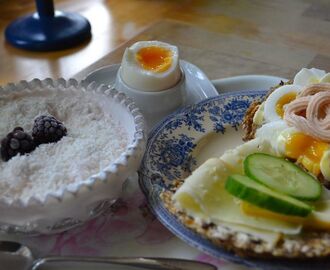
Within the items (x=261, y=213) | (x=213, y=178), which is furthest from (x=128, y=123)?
(x=261, y=213)

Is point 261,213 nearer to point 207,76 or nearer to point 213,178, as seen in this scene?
point 213,178

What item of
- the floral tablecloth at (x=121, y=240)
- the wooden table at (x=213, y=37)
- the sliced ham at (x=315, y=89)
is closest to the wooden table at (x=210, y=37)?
the wooden table at (x=213, y=37)

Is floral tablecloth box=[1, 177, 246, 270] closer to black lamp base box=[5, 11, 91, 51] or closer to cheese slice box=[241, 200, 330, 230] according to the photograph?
cheese slice box=[241, 200, 330, 230]

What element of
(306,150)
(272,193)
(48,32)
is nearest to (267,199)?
(272,193)

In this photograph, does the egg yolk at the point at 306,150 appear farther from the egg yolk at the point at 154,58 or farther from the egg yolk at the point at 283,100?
the egg yolk at the point at 154,58

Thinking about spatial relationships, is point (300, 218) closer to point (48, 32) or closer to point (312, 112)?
point (312, 112)

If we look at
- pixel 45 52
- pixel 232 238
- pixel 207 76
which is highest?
pixel 232 238
